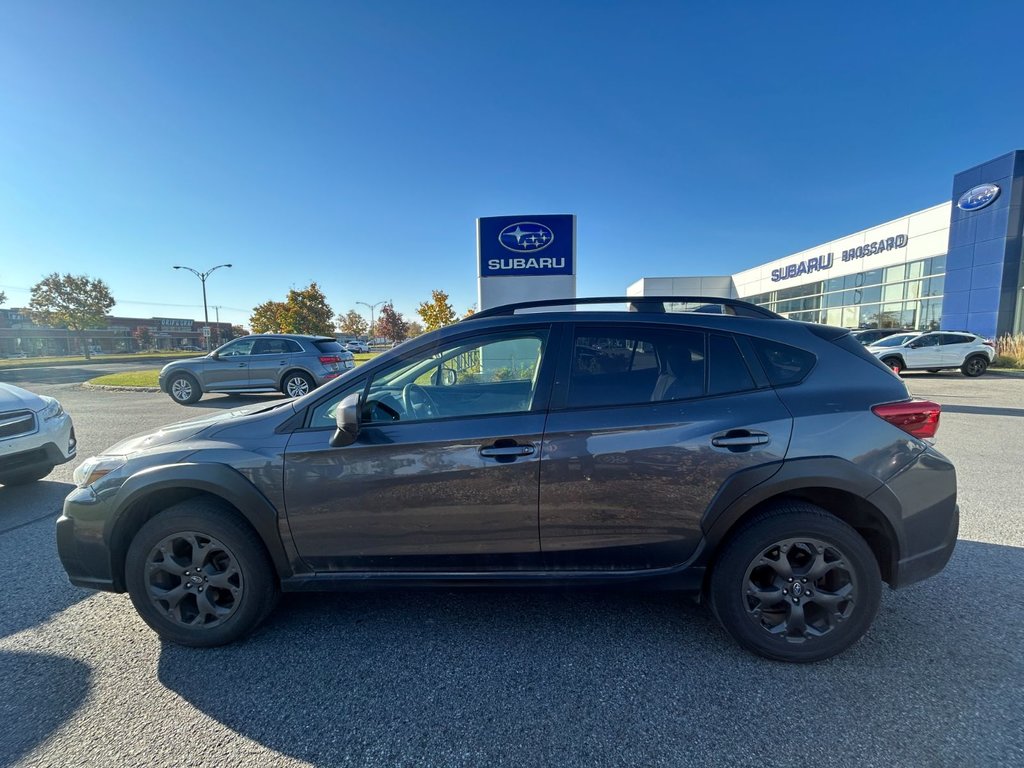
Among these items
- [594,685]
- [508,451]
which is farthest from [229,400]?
[594,685]

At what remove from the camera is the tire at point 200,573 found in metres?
2.31

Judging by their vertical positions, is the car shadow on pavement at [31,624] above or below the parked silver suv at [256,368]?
below

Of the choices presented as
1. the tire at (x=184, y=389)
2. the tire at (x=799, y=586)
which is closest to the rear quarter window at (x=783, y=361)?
the tire at (x=799, y=586)

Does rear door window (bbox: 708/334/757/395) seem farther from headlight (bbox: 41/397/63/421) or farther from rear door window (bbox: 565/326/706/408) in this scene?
headlight (bbox: 41/397/63/421)

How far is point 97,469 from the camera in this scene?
2.39m

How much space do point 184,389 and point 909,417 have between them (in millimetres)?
13950

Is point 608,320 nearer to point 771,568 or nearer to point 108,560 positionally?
point 771,568

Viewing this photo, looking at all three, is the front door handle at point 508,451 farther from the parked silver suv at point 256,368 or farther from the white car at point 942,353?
the white car at point 942,353

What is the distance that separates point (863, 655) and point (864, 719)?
0.48m

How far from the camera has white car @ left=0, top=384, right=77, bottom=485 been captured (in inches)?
165

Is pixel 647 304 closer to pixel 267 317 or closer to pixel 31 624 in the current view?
pixel 31 624

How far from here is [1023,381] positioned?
13664mm

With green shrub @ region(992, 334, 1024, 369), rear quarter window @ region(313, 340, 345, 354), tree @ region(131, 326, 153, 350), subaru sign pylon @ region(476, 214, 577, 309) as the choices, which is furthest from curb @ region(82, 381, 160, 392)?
tree @ region(131, 326, 153, 350)

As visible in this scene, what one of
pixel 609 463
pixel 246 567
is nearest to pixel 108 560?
pixel 246 567
